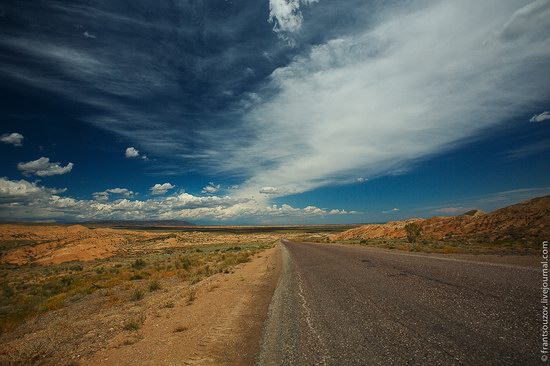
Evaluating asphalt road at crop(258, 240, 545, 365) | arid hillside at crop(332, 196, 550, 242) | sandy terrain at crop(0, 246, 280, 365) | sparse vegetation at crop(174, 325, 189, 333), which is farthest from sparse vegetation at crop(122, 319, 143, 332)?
arid hillside at crop(332, 196, 550, 242)

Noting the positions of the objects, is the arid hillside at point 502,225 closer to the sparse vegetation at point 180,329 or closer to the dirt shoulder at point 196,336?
the dirt shoulder at point 196,336

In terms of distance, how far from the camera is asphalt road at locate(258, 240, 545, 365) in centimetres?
505

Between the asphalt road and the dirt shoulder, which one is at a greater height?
the asphalt road

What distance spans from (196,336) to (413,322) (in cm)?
540

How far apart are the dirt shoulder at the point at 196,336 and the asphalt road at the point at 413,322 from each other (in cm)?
54

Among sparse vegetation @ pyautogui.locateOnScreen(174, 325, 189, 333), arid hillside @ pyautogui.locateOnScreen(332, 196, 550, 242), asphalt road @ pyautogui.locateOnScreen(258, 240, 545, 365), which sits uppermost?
arid hillside @ pyautogui.locateOnScreen(332, 196, 550, 242)

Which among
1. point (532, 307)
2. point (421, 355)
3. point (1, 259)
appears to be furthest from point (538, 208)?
point (1, 259)

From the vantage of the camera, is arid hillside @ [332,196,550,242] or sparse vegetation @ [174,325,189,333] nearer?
sparse vegetation @ [174,325,189,333]

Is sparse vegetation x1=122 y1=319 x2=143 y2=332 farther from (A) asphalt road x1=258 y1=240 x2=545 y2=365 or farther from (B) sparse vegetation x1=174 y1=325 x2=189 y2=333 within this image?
A: (A) asphalt road x1=258 y1=240 x2=545 y2=365

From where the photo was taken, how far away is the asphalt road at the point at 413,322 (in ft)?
16.6

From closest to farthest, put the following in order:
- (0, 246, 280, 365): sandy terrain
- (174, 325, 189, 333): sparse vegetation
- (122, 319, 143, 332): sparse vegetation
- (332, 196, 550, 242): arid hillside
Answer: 1. (0, 246, 280, 365): sandy terrain
2. (174, 325, 189, 333): sparse vegetation
3. (122, 319, 143, 332): sparse vegetation
4. (332, 196, 550, 242): arid hillside

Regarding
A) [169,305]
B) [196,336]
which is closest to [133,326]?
[169,305]

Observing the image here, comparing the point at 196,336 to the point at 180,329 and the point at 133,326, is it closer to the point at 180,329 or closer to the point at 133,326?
the point at 180,329

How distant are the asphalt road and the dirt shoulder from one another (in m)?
0.54
